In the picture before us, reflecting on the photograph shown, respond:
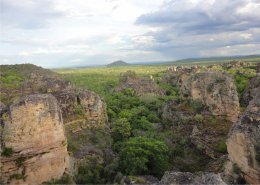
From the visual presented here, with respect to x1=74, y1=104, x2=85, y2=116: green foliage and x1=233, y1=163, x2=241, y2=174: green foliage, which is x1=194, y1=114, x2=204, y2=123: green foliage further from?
x1=233, y1=163, x2=241, y2=174: green foliage

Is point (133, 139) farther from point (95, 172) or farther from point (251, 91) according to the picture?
point (251, 91)

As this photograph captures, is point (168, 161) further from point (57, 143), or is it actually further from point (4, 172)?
point (4, 172)

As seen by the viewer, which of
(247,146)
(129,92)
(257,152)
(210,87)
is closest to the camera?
(257,152)

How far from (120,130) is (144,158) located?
444 inches

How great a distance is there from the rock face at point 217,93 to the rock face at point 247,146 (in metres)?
12.5

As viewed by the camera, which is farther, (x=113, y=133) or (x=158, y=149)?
(x=113, y=133)

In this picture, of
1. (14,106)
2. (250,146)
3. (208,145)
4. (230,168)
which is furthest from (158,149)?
(14,106)

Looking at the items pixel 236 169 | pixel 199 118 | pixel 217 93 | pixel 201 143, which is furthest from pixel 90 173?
pixel 217 93

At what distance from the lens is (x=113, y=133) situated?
4144cm

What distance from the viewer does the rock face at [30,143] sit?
24.9m

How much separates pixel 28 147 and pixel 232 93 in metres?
22.4

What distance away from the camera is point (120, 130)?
41500 mm

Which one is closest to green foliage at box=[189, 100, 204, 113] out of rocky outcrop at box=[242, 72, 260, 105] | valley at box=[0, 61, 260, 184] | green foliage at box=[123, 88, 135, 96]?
valley at box=[0, 61, 260, 184]

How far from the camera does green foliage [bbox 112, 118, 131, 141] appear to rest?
135 feet
